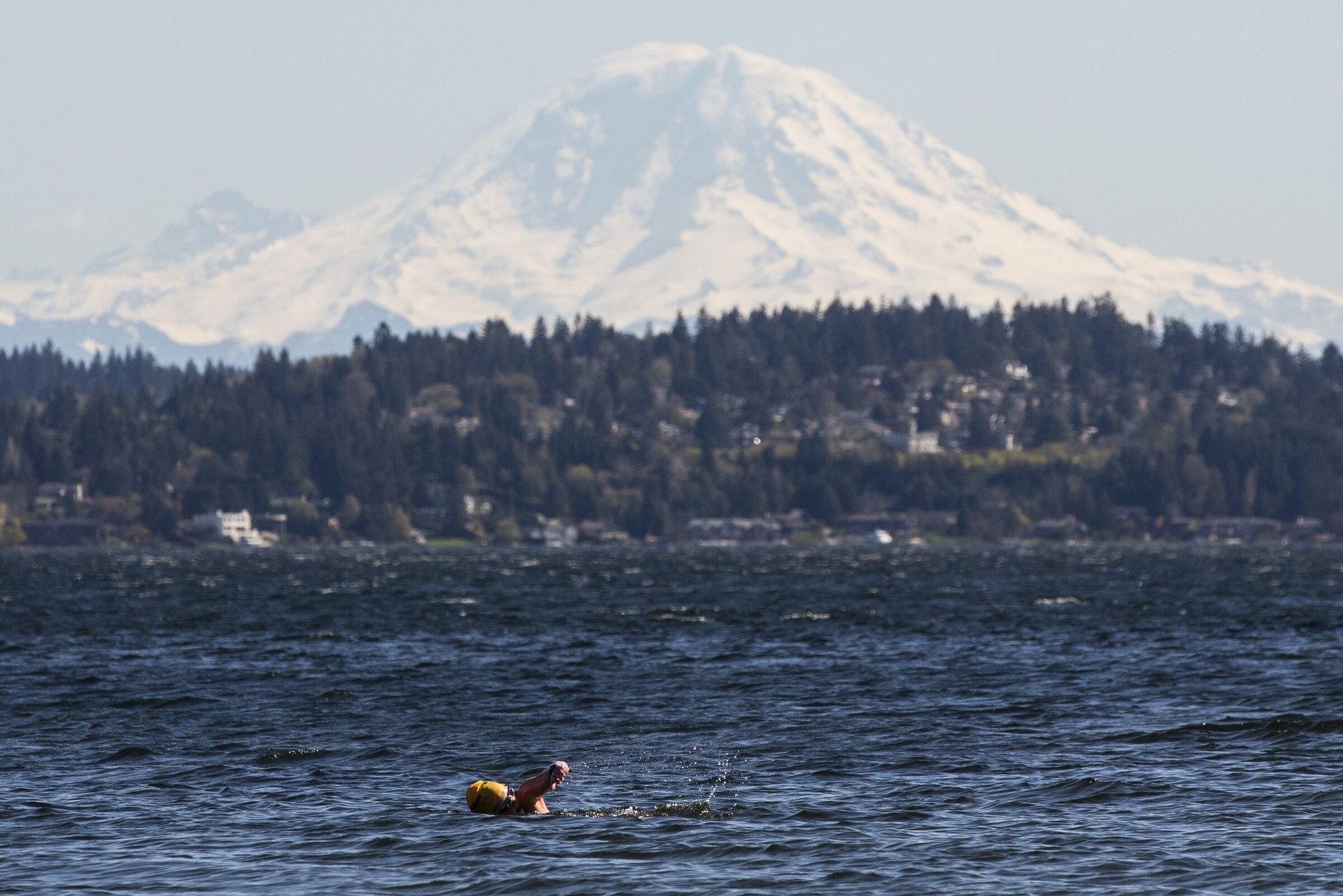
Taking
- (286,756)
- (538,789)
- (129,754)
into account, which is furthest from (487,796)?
(129,754)

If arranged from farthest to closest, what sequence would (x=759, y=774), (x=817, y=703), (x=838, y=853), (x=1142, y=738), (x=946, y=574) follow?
(x=946, y=574), (x=817, y=703), (x=1142, y=738), (x=759, y=774), (x=838, y=853)

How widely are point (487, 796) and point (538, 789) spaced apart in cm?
105

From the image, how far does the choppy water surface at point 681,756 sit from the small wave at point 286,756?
0.39ft

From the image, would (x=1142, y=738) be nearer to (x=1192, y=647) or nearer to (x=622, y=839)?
(x=622, y=839)

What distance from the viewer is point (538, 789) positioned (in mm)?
39750

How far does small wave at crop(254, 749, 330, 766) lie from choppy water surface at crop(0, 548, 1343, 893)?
0.39 ft

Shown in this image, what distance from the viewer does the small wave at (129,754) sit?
4772cm

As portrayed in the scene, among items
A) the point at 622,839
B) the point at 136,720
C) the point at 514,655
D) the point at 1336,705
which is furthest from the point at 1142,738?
the point at 514,655

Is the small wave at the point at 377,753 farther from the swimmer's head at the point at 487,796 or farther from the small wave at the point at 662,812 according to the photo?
the small wave at the point at 662,812

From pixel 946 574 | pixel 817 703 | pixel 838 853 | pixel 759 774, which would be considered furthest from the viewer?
pixel 946 574

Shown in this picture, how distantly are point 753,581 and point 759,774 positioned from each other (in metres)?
112

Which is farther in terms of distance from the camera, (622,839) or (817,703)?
→ (817,703)

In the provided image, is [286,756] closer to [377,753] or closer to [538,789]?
[377,753]

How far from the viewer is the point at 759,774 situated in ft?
148
